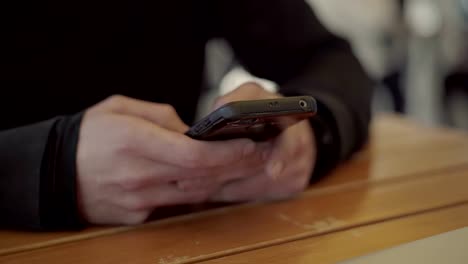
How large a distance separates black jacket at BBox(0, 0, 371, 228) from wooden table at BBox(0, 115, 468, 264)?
4 centimetres

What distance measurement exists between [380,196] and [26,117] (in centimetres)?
47

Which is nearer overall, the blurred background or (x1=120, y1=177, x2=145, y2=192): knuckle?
(x1=120, y1=177, x2=145, y2=192): knuckle

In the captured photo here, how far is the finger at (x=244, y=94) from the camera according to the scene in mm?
558

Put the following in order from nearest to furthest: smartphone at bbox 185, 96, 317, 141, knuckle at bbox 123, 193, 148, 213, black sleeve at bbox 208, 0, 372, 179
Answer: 1. smartphone at bbox 185, 96, 317, 141
2. knuckle at bbox 123, 193, 148, 213
3. black sleeve at bbox 208, 0, 372, 179

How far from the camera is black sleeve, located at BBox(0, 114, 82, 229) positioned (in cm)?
53

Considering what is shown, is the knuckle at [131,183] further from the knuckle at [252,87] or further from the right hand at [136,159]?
the knuckle at [252,87]

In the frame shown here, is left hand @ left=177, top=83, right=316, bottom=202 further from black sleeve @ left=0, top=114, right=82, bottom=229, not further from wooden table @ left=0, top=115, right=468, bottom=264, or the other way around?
black sleeve @ left=0, top=114, right=82, bottom=229

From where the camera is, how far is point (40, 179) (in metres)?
0.52

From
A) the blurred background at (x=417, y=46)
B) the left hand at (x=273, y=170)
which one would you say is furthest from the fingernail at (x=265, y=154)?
the blurred background at (x=417, y=46)

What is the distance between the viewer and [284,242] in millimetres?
498

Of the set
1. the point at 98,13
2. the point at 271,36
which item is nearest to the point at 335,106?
the point at 271,36

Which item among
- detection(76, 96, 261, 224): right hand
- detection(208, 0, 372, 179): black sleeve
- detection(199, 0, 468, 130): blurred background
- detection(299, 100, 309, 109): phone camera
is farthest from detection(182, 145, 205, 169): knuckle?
detection(199, 0, 468, 130): blurred background

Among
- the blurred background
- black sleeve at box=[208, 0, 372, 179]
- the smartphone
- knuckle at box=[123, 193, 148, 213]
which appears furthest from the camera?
the blurred background

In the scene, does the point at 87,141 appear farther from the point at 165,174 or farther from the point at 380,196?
the point at 380,196
